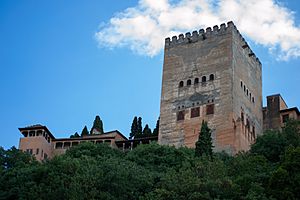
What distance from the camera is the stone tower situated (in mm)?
59250

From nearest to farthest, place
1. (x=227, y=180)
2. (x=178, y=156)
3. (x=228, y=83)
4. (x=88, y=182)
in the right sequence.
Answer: (x=227, y=180)
(x=88, y=182)
(x=178, y=156)
(x=228, y=83)

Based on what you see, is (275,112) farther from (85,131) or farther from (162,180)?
(162,180)

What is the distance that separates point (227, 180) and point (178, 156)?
16463 millimetres

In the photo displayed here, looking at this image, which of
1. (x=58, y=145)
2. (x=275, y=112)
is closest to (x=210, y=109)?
(x=275, y=112)

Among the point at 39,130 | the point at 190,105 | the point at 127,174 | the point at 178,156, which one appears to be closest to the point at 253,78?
the point at 190,105

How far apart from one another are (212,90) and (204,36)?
22.5 ft

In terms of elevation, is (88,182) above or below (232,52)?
below

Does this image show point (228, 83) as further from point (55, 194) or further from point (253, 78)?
point (55, 194)

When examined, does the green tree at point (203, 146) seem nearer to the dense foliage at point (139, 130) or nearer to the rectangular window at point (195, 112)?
the rectangular window at point (195, 112)

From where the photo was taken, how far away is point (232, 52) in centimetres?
6262

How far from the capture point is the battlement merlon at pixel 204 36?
6462 cm

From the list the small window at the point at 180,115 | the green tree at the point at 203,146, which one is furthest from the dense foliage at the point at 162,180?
the small window at the point at 180,115

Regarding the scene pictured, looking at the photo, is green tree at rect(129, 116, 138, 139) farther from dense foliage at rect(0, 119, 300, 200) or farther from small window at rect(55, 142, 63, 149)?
dense foliage at rect(0, 119, 300, 200)

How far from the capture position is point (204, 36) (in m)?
65.3
